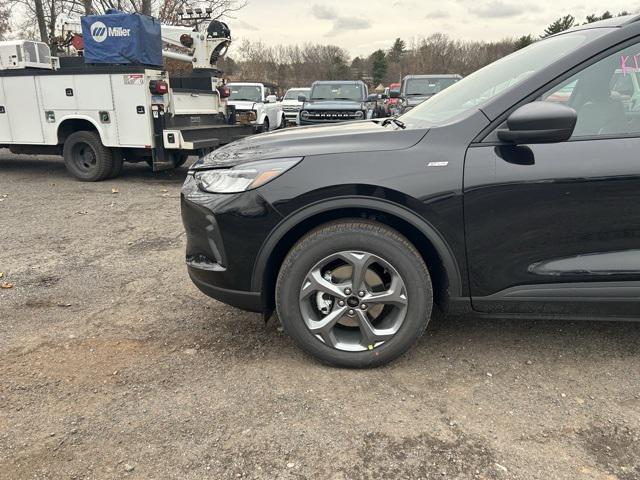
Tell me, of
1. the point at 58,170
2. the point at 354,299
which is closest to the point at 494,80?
the point at 354,299

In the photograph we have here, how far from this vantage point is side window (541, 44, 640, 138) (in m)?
2.56

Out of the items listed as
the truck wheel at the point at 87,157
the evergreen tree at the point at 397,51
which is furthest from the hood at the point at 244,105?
the evergreen tree at the point at 397,51

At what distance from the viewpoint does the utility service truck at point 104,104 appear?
8031 mm

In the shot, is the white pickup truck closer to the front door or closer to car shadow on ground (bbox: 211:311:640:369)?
car shadow on ground (bbox: 211:311:640:369)

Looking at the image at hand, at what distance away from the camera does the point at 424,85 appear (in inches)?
551

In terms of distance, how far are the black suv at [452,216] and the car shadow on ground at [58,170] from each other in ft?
21.6

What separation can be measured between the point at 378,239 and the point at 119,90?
22.3 ft

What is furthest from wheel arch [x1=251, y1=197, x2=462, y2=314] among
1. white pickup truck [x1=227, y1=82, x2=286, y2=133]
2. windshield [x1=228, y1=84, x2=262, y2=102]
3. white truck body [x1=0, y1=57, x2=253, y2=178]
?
windshield [x1=228, y1=84, x2=262, y2=102]

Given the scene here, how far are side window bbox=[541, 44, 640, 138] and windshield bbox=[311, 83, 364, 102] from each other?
492 inches

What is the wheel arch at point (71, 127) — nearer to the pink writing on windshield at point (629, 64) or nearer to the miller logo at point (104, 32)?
the miller logo at point (104, 32)

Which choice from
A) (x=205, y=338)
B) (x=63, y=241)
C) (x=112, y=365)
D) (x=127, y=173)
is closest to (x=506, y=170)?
(x=205, y=338)

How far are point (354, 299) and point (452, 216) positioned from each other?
0.66 meters

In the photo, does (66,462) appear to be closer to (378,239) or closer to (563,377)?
(378,239)

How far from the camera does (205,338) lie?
324 cm
